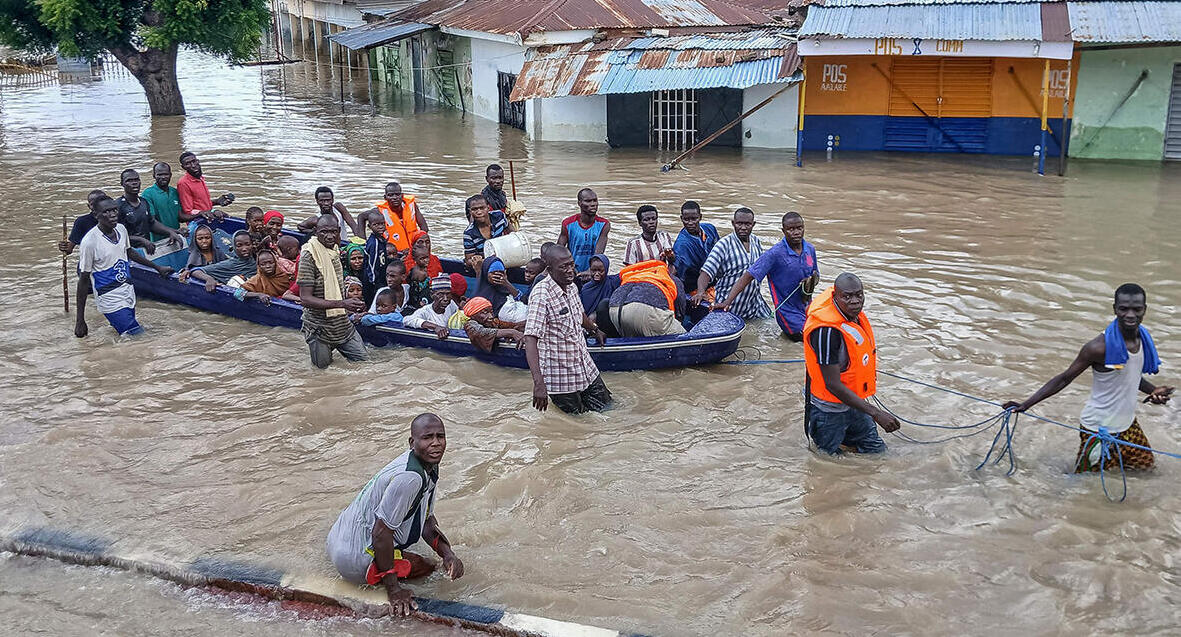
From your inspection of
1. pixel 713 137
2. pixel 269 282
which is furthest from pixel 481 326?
pixel 713 137

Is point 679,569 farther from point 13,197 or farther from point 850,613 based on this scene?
point 13,197

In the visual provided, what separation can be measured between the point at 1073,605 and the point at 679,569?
216cm

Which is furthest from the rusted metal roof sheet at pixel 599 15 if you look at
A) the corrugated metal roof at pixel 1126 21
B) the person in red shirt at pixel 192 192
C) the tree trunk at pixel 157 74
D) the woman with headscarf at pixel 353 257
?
the woman with headscarf at pixel 353 257

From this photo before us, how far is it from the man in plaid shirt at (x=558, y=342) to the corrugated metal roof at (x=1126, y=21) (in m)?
12.4

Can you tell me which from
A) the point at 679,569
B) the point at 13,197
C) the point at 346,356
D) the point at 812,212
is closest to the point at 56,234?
the point at 13,197

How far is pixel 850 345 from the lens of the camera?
639 cm

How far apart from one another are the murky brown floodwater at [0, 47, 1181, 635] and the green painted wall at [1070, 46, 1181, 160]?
16.4 ft

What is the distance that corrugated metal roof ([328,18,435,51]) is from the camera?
2625 centimetres

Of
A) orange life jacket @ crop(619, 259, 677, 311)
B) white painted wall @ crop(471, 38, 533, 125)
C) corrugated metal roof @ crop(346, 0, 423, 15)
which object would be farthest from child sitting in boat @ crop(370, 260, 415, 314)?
corrugated metal roof @ crop(346, 0, 423, 15)

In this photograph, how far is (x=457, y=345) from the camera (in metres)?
9.34

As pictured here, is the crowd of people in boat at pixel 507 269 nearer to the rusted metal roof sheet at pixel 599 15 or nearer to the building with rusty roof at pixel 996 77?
the building with rusty roof at pixel 996 77

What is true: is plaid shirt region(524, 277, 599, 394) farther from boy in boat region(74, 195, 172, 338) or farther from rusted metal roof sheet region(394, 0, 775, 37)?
rusted metal roof sheet region(394, 0, 775, 37)

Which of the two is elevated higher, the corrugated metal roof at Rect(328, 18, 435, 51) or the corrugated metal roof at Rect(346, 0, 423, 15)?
the corrugated metal roof at Rect(346, 0, 423, 15)

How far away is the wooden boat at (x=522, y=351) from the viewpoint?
29.0 feet
